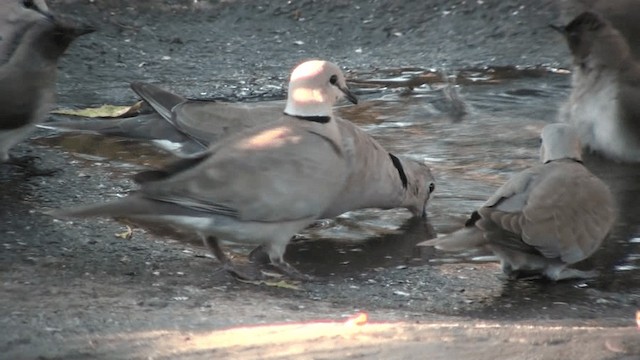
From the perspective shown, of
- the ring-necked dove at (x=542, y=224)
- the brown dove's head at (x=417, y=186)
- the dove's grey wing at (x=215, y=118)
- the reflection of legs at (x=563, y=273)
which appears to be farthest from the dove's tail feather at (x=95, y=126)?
the reflection of legs at (x=563, y=273)

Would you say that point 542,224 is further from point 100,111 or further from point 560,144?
point 100,111

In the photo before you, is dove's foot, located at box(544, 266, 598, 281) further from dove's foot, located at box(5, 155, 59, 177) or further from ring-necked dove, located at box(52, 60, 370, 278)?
dove's foot, located at box(5, 155, 59, 177)

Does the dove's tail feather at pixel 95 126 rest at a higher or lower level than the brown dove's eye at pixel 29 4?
lower

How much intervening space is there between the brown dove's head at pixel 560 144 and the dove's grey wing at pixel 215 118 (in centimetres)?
127

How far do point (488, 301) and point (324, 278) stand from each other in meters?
0.71

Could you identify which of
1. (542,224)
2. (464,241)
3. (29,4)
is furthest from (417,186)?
(29,4)

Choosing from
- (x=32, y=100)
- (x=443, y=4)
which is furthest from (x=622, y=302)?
(x=443, y=4)

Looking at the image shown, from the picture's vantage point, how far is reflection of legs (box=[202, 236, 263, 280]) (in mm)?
4934

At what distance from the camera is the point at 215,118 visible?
5969 millimetres

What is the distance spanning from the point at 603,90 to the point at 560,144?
196 centimetres

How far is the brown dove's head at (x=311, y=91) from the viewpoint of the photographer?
17.7 feet

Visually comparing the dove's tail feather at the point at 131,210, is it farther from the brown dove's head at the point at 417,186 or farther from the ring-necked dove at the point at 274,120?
the brown dove's head at the point at 417,186

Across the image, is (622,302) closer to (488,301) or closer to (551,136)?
(488,301)

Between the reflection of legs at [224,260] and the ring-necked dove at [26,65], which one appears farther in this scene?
the ring-necked dove at [26,65]
